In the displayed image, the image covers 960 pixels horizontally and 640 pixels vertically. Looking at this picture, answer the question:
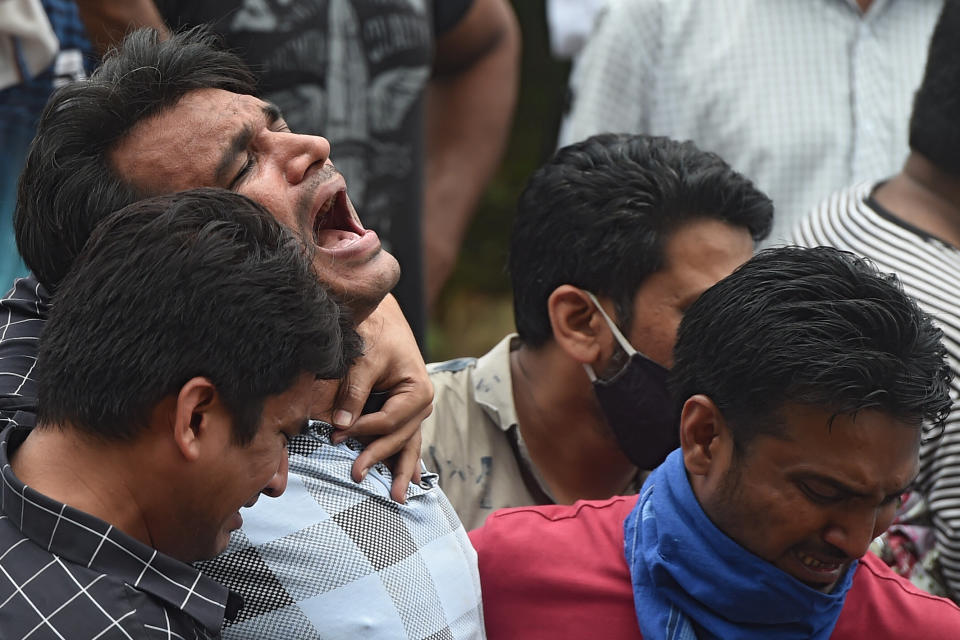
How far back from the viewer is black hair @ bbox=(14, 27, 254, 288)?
90.0 inches

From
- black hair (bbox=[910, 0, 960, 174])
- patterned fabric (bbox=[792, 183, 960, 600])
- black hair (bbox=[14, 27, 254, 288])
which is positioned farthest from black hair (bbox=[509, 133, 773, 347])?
black hair (bbox=[14, 27, 254, 288])

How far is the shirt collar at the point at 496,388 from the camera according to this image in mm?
3033

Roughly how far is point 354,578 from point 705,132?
260 cm

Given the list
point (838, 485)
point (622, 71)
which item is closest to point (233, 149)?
point (838, 485)

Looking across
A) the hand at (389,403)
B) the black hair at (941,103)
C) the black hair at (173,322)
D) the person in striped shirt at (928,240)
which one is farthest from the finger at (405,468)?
the black hair at (941,103)

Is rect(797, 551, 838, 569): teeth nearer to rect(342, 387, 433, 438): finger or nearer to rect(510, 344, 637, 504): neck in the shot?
rect(342, 387, 433, 438): finger

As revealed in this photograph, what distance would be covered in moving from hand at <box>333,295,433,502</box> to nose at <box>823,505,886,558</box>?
2.30 feet

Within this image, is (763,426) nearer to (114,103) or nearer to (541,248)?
(541,248)

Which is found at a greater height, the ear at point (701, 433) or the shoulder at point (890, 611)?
the ear at point (701, 433)

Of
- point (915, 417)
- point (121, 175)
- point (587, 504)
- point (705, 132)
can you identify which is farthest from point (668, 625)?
point (705, 132)

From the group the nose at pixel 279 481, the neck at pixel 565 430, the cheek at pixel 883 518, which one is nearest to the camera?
the nose at pixel 279 481

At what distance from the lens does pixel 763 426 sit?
2.18m

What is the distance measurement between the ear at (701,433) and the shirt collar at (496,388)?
30.5 inches

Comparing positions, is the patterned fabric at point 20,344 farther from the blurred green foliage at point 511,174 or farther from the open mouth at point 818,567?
the blurred green foliage at point 511,174
